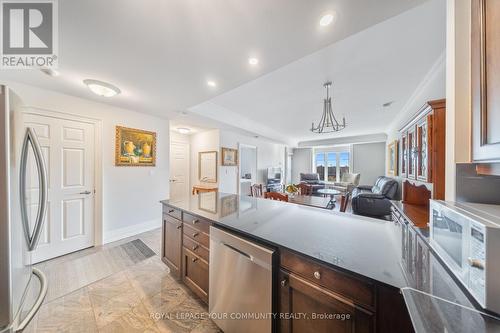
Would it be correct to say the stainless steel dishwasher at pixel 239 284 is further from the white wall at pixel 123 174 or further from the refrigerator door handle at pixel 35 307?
the white wall at pixel 123 174

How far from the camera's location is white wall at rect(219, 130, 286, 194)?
213 inches

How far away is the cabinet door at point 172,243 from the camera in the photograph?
1.94 meters

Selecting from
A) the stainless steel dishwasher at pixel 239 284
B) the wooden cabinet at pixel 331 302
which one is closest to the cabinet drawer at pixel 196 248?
the stainless steel dishwasher at pixel 239 284

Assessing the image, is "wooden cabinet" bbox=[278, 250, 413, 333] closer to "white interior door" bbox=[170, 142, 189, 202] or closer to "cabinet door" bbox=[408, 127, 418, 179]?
"cabinet door" bbox=[408, 127, 418, 179]

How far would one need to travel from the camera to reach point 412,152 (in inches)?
95.4

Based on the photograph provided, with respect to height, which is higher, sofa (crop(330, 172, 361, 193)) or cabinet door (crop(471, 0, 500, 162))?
cabinet door (crop(471, 0, 500, 162))

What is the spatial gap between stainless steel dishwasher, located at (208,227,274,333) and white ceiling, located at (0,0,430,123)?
162 cm

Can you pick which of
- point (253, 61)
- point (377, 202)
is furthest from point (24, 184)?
point (377, 202)

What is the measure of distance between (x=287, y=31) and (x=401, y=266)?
1.74 meters

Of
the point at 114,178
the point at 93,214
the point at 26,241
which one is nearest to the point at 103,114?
the point at 114,178

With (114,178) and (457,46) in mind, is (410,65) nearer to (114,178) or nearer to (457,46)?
(457,46)

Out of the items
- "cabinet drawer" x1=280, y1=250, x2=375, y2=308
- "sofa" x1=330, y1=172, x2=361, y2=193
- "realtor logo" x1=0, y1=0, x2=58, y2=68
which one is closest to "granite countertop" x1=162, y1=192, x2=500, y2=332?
"cabinet drawer" x1=280, y1=250, x2=375, y2=308

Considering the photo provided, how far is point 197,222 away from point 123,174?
259cm

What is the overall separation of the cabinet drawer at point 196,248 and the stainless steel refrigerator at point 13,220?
0.94 metres
